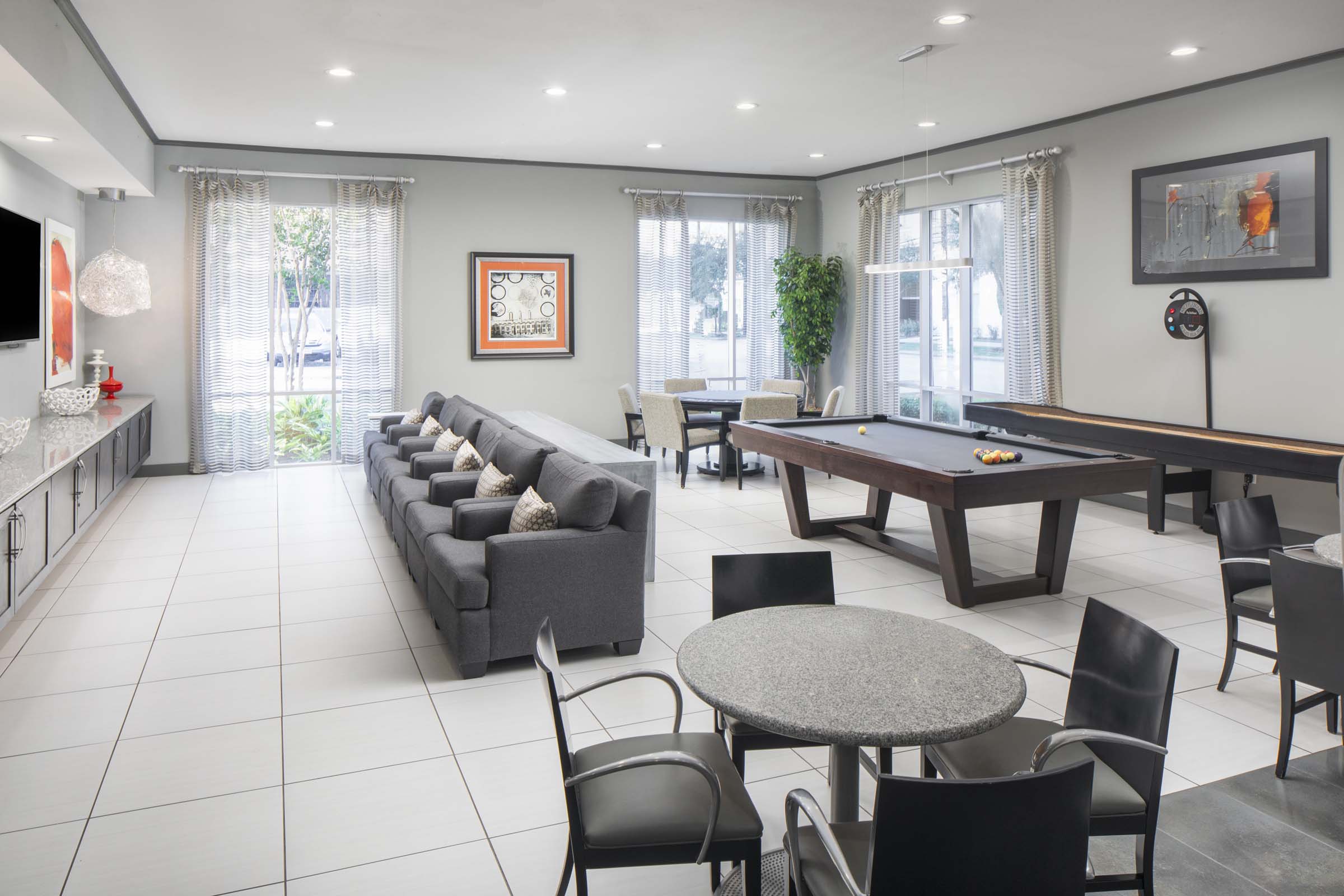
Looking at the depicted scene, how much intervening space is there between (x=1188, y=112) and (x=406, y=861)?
6.52 metres

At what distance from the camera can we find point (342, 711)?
340cm

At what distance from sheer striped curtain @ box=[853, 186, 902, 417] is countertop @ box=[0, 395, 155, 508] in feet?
21.3

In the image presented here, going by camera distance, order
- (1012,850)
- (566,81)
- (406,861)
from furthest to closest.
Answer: (566,81)
(406,861)
(1012,850)

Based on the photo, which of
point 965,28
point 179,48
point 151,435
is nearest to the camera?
point 965,28

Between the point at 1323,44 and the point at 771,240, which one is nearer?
the point at 1323,44

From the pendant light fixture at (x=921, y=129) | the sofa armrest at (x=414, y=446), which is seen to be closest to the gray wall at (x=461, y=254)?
the sofa armrest at (x=414, y=446)

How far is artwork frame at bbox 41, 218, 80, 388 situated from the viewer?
20.7ft

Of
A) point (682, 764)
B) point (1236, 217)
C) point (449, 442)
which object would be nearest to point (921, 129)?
point (1236, 217)

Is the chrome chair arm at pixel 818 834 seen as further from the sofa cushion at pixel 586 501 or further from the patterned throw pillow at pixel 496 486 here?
the patterned throw pillow at pixel 496 486

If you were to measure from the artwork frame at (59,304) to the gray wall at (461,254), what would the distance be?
0.73 m

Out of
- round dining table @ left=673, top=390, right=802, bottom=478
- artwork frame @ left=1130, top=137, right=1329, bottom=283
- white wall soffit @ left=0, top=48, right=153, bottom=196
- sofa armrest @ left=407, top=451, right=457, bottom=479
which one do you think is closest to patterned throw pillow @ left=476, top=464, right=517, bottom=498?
sofa armrest @ left=407, top=451, right=457, bottom=479

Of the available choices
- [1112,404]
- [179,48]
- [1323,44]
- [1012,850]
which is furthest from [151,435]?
[1323,44]

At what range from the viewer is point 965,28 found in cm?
490

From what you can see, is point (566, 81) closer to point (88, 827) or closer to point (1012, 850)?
point (88, 827)
